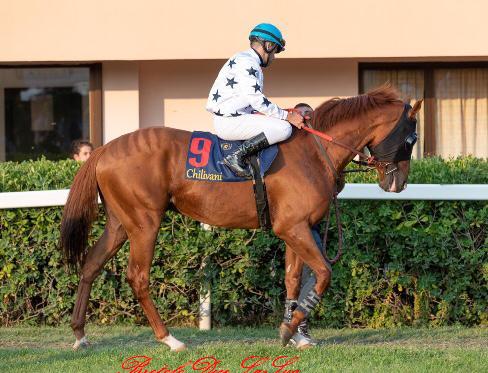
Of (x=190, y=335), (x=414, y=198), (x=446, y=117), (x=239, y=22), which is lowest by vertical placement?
(x=190, y=335)

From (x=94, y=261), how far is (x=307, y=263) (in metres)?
1.71

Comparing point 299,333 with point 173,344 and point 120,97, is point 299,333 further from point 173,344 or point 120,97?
point 120,97

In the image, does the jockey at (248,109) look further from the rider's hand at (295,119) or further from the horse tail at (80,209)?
the horse tail at (80,209)

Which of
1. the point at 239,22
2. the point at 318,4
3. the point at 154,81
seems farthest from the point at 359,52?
the point at 154,81

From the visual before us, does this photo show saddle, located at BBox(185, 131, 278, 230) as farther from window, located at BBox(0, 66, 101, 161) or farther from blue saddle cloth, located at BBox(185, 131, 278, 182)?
window, located at BBox(0, 66, 101, 161)

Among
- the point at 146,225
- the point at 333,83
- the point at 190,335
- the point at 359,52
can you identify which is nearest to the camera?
the point at 146,225

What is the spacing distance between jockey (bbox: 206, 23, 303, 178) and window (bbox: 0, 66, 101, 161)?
221 inches

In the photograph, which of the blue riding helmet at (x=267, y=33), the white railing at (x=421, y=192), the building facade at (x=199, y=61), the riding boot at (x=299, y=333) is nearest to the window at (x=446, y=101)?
the building facade at (x=199, y=61)

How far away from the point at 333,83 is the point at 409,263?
4377mm

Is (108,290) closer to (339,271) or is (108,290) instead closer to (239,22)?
(339,271)

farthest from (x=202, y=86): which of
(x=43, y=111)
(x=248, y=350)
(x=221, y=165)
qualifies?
(x=248, y=350)

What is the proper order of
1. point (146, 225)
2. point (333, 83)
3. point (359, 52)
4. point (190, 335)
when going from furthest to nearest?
point (333, 83) → point (359, 52) → point (190, 335) → point (146, 225)

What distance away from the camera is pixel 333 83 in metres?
12.0

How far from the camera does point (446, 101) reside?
1245 centimetres
